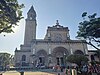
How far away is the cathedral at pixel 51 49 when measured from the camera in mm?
37812

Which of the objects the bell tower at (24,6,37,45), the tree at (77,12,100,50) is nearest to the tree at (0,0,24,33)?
the tree at (77,12,100,50)

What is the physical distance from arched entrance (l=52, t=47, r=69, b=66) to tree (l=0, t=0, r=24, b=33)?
83.6 ft

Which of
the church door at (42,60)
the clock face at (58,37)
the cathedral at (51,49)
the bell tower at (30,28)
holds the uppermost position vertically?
the bell tower at (30,28)

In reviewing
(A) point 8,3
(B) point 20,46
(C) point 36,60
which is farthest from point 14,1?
(B) point 20,46

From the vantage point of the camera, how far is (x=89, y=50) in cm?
4169

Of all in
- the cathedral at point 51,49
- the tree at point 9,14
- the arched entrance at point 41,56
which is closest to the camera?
the tree at point 9,14

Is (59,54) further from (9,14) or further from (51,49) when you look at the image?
(9,14)

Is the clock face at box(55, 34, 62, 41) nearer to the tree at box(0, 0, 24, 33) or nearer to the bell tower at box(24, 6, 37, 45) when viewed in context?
the bell tower at box(24, 6, 37, 45)

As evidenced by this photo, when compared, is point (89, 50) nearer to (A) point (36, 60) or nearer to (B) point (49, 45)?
(B) point (49, 45)

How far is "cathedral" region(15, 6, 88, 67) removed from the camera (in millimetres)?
37812

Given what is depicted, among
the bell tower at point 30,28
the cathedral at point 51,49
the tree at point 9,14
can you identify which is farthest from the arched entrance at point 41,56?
the tree at point 9,14

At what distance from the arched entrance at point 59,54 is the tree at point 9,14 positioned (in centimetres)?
2547

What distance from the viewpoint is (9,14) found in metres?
13.2

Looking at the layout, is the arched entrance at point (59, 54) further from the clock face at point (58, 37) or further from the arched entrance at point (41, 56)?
the clock face at point (58, 37)
